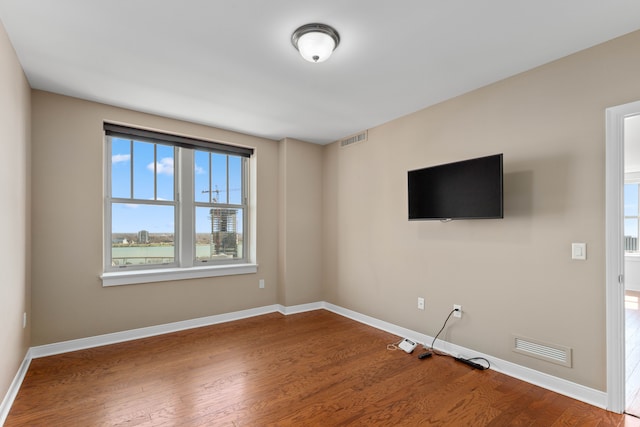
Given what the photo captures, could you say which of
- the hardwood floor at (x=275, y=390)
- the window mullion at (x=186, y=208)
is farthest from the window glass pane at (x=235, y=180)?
the hardwood floor at (x=275, y=390)

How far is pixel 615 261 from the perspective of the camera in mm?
2164

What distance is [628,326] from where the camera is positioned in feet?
13.2

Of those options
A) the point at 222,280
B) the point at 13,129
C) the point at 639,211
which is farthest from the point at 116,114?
the point at 639,211

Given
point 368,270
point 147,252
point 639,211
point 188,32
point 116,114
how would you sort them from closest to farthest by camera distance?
point 188,32 < point 116,114 < point 147,252 < point 368,270 < point 639,211

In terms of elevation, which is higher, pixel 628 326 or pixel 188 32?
pixel 188 32

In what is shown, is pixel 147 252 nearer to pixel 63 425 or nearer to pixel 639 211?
pixel 63 425

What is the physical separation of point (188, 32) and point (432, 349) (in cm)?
339

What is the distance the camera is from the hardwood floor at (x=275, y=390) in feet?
6.89

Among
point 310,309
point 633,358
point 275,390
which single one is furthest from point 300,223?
point 633,358

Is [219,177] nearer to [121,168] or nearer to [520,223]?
[121,168]

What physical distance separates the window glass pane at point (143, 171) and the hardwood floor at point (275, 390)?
1660 millimetres

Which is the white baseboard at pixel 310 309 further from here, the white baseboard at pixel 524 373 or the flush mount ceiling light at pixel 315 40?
the flush mount ceiling light at pixel 315 40

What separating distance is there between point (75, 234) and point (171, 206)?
1021 mm

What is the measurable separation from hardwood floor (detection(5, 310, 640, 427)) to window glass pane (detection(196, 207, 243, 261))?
1.20 meters
